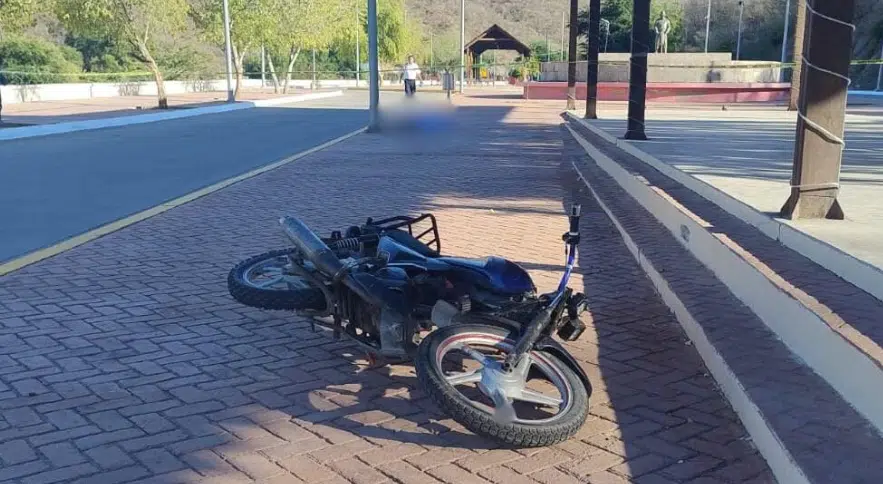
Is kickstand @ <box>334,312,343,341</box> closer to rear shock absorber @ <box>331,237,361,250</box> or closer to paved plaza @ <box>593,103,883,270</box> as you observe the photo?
rear shock absorber @ <box>331,237,361,250</box>

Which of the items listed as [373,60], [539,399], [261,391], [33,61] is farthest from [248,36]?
A: [539,399]

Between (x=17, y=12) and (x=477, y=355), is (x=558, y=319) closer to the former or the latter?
(x=477, y=355)

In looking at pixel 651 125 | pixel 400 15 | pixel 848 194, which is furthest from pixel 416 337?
pixel 400 15

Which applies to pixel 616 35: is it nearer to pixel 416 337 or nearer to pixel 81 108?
pixel 81 108

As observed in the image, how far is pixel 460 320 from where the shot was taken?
373cm

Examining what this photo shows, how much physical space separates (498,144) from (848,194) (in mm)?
10029

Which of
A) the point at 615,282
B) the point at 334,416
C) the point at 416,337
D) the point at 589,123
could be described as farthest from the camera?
the point at 589,123

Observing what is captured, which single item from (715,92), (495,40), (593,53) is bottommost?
(715,92)

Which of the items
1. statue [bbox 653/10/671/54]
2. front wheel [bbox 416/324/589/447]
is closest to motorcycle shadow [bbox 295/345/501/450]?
front wheel [bbox 416/324/589/447]

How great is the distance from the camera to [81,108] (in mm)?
30234

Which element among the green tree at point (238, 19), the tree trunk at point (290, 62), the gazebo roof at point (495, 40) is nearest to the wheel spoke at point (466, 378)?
the green tree at point (238, 19)

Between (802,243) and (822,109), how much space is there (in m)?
1.21

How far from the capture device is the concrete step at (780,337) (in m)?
3.01

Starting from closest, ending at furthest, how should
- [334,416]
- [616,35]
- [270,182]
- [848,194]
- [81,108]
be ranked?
[334,416], [848,194], [270,182], [81,108], [616,35]
